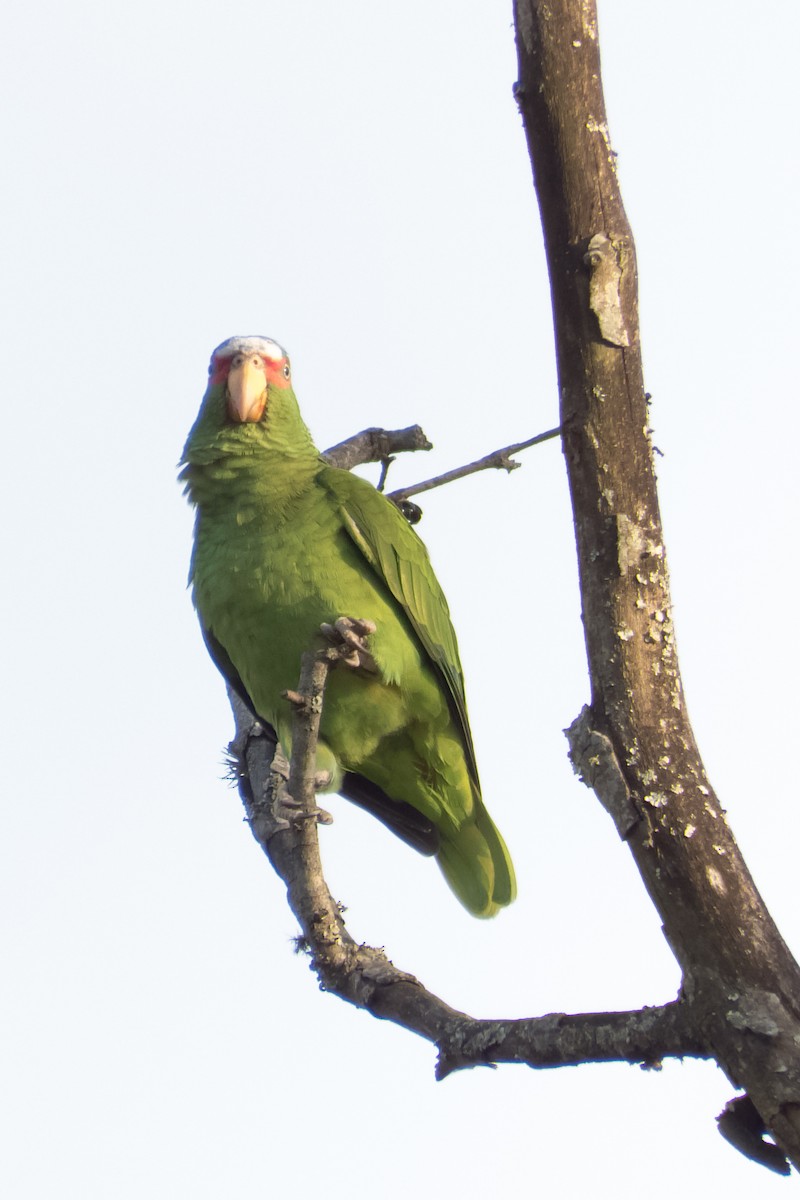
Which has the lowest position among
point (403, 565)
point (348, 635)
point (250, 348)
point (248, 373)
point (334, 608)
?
point (348, 635)

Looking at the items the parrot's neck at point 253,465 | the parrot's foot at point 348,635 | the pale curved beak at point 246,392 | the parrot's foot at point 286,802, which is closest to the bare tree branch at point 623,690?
the parrot's foot at point 286,802

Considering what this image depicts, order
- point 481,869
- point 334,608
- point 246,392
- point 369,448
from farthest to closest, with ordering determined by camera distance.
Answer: point 369,448 → point 481,869 → point 246,392 → point 334,608

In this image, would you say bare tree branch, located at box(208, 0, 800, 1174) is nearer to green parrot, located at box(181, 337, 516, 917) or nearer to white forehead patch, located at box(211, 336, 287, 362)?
green parrot, located at box(181, 337, 516, 917)

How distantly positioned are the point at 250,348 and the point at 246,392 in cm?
29

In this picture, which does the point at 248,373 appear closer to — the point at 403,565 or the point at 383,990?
the point at 403,565

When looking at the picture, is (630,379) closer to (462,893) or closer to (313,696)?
(313,696)

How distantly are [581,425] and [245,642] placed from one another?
2.05 meters

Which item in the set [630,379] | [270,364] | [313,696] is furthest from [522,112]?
[270,364]

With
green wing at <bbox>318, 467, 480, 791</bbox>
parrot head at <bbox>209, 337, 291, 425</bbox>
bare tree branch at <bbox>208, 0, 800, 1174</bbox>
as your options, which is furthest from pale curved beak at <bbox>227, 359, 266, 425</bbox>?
bare tree branch at <bbox>208, 0, 800, 1174</bbox>

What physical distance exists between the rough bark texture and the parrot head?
2225mm

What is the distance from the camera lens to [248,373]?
4848 mm

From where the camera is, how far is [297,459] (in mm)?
4707

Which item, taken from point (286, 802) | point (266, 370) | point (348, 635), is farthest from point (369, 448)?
point (286, 802)

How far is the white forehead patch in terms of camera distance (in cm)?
496
